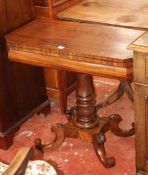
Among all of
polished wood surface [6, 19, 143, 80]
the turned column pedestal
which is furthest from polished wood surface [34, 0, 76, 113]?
polished wood surface [6, 19, 143, 80]

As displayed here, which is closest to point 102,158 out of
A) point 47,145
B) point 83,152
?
point 83,152

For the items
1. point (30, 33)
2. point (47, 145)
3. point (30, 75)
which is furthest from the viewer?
point (30, 75)

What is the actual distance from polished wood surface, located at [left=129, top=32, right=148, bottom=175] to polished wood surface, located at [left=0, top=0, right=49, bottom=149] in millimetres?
905

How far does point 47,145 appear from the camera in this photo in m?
2.42

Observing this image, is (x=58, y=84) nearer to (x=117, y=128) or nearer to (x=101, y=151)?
(x=117, y=128)

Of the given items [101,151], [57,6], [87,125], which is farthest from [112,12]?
[101,151]

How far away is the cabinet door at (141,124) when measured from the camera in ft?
5.76

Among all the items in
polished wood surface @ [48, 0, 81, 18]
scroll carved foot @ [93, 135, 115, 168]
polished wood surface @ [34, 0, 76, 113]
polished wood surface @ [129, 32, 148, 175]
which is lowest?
scroll carved foot @ [93, 135, 115, 168]

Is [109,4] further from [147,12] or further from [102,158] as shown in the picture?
[102,158]

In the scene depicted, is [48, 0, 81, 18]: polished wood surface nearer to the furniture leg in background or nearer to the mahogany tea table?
the mahogany tea table

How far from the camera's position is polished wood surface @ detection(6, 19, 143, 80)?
1.82m

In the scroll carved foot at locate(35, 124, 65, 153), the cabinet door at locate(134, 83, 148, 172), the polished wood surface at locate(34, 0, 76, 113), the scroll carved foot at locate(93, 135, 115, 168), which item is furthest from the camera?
the polished wood surface at locate(34, 0, 76, 113)

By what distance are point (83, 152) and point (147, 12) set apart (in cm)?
95

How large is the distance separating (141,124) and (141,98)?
15 cm
